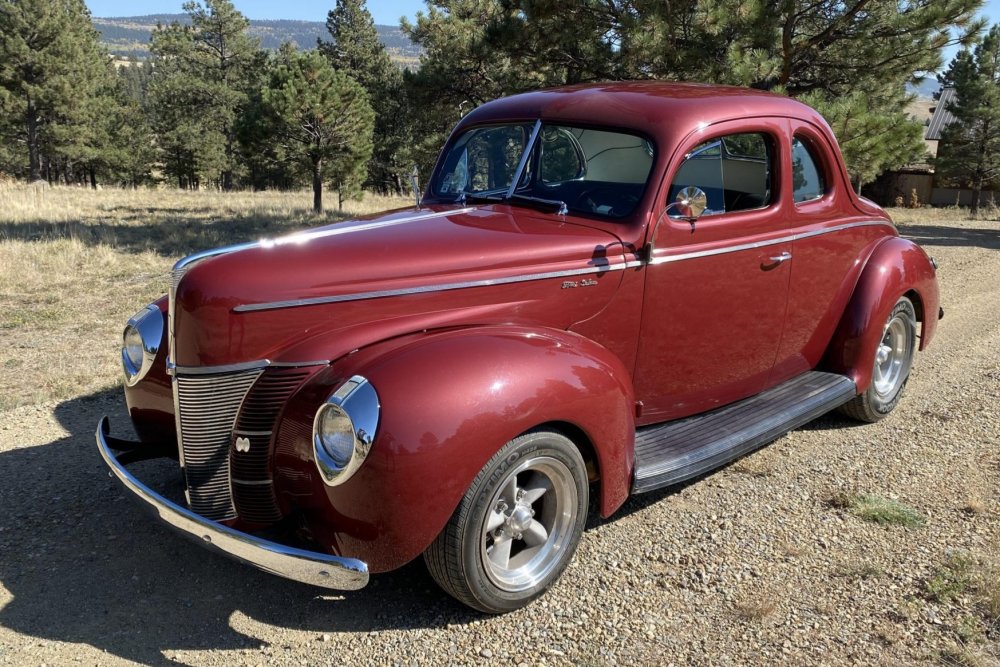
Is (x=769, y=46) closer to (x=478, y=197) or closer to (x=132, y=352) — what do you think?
(x=478, y=197)

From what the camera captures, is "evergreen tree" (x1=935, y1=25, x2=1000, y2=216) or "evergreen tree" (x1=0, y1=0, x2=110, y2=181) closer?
"evergreen tree" (x1=935, y1=25, x2=1000, y2=216)

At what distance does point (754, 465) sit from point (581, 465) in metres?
1.76

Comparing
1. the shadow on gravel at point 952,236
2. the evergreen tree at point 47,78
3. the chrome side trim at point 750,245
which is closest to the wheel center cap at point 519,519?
the chrome side trim at point 750,245

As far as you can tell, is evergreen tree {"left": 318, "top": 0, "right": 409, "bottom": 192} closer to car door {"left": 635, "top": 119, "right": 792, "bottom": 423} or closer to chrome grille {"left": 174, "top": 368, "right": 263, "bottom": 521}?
car door {"left": 635, "top": 119, "right": 792, "bottom": 423}

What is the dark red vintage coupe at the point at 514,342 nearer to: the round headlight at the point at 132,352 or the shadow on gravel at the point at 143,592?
the round headlight at the point at 132,352

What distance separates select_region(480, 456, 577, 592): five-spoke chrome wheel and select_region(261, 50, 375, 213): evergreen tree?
17508mm

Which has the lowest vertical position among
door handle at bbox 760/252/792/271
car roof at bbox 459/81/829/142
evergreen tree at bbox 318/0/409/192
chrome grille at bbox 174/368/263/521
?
chrome grille at bbox 174/368/263/521

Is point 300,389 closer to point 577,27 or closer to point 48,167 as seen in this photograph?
point 577,27

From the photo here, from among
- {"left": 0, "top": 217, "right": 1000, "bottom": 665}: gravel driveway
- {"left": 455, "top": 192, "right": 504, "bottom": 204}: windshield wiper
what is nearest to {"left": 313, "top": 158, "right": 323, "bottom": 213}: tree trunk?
{"left": 0, "top": 217, "right": 1000, "bottom": 665}: gravel driveway

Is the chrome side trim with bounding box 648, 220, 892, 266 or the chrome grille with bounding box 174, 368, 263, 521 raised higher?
the chrome side trim with bounding box 648, 220, 892, 266

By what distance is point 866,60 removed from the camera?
1150 centimetres

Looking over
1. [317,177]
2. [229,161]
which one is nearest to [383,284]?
[317,177]

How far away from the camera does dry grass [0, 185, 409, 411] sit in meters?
5.89

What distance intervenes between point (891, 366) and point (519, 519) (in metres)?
3.39
